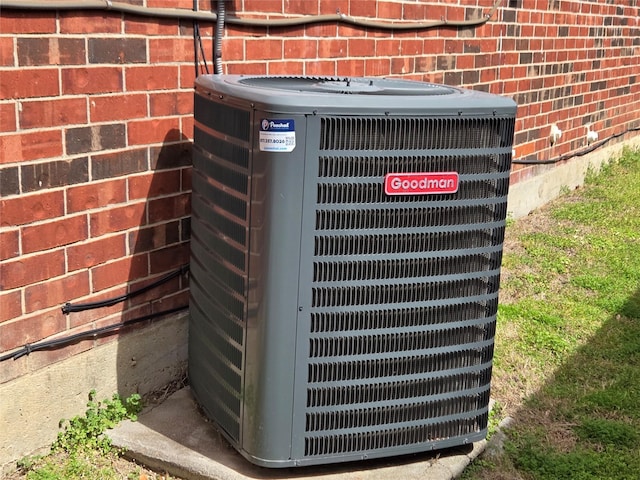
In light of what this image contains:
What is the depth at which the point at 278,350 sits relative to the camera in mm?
3004

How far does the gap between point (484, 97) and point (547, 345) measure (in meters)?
2.02

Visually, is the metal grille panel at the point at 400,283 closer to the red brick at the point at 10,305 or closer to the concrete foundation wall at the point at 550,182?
the red brick at the point at 10,305

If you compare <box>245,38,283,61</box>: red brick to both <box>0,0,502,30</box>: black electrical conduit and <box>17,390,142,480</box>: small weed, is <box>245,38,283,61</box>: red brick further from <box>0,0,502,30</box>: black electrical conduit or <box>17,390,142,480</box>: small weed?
<box>17,390,142,480</box>: small weed

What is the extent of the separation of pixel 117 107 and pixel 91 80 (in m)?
0.17

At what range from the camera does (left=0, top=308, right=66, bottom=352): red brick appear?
10.3ft

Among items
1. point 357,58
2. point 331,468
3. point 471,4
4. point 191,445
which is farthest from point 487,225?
point 471,4

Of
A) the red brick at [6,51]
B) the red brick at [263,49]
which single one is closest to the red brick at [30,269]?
the red brick at [6,51]

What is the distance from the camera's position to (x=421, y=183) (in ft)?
9.79

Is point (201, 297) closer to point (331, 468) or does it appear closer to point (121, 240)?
point (121, 240)

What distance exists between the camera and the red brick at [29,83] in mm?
2955

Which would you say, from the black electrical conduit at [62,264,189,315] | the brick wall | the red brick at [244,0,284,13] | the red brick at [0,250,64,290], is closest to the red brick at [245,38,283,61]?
the brick wall

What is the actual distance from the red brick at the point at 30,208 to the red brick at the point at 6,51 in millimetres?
469

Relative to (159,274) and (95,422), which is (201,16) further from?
(95,422)

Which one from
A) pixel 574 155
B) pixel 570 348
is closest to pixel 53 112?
pixel 570 348
